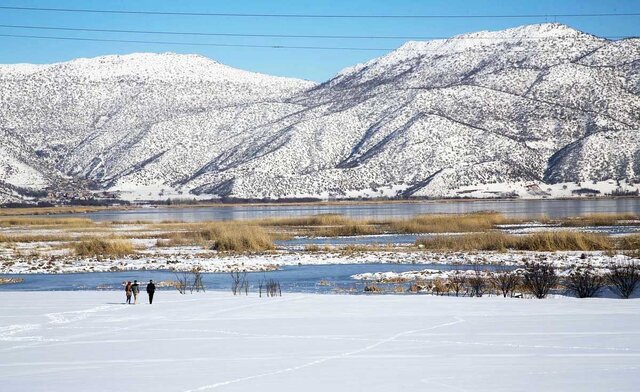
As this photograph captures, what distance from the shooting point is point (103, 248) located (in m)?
45.4

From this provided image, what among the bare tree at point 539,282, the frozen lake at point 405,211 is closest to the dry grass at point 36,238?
the frozen lake at point 405,211

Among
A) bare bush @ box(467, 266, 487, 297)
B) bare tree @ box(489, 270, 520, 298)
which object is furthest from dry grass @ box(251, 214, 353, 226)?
bare tree @ box(489, 270, 520, 298)

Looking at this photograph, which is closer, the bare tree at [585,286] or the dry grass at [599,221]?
the bare tree at [585,286]

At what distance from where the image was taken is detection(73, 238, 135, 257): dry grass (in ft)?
146

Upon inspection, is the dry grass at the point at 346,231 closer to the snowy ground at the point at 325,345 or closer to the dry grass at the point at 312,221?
the dry grass at the point at 312,221

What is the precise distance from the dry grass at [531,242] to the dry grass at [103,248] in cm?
1602

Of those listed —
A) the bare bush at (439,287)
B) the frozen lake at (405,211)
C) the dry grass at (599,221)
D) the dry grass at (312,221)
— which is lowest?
the bare bush at (439,287)

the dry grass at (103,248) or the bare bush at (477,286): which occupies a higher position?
the dry grass at (103,248)

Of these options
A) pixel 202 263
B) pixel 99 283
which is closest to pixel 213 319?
pixel 99 283

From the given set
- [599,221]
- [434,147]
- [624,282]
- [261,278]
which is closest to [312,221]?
[599,221]

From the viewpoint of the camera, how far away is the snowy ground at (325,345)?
41.6ft

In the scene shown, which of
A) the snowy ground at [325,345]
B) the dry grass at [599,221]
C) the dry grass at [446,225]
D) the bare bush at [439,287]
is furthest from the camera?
the dry grass at [599,221]

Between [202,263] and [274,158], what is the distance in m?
134

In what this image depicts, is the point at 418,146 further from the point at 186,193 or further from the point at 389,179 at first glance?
the point at 186,193
